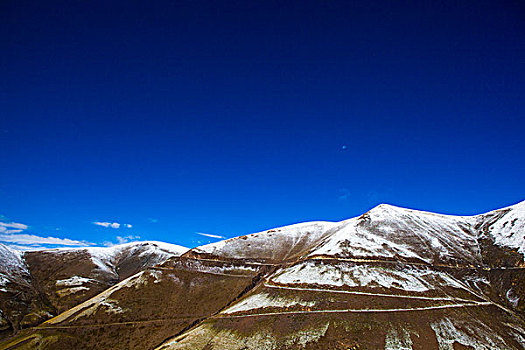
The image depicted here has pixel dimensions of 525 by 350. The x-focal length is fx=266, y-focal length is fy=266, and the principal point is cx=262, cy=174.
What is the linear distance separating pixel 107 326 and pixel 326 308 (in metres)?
62.5

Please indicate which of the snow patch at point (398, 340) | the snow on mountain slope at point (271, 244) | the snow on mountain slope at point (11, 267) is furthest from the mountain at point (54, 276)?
the snow patch at point (398, 340)

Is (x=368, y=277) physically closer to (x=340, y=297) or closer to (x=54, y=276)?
(x=340, y=297)

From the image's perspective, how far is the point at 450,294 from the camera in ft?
234

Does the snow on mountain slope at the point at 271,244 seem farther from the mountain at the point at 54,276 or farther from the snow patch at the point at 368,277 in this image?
the mountain at the point at 54,276

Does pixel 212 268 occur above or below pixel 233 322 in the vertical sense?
above

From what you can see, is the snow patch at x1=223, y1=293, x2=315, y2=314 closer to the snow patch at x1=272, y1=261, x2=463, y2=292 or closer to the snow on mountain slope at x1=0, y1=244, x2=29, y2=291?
the snow patch at x1=272, y1=261, x2=463, y2=292

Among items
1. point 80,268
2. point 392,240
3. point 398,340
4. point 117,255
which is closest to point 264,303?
point 398,340

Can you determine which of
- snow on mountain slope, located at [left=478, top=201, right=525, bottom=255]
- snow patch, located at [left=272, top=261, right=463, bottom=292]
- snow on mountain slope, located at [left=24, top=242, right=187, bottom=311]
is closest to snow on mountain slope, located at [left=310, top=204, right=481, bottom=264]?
snow on mountain slope, located at [left=478, top=201, right=525, bottom=255]

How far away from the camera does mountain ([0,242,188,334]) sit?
10794 cm

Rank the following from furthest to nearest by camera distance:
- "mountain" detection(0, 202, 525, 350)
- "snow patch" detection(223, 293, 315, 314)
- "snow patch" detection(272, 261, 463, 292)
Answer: "snow patch" detection(272, 261, 463, 292) < "snow patch" detection(223, 293, 315, 314) < "mountain" detection(0, 202, 525, 350)

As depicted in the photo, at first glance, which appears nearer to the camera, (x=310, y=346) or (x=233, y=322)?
(x=310, y=346)

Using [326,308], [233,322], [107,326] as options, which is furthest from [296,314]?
[107,326]

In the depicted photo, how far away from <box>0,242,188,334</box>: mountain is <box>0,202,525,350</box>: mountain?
39.8 meters

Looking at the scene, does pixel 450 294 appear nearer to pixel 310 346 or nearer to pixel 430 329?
pixel 430 329
